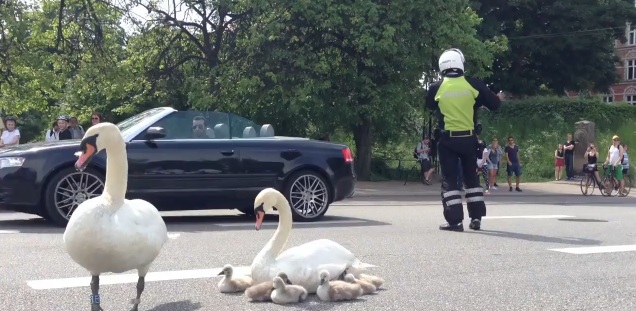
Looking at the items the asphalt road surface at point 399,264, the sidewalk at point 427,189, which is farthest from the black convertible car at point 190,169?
the sidewalk at point 427,189

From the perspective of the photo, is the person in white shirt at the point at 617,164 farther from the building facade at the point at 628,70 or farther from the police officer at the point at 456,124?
the building facade at the point at 628,70

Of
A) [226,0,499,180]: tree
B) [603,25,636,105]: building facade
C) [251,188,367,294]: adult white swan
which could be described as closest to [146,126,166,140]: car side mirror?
[251,188,367,294]: adult white swan

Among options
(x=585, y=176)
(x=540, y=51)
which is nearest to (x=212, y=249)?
(x=585, y=176)

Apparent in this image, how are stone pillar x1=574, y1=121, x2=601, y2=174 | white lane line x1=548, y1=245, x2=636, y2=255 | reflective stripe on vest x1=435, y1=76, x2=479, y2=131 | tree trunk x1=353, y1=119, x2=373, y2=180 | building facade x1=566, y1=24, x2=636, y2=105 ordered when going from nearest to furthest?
white lane line x1=548, y1=245, x2=636, y2=255
reflective stripe on vest x1=435, y1=76, x2=479, y2=131
tree trunk x1=353, y1=119, x2=373, y2=180
stone pillar x1=574, y1=121, x2=601, y2=174
building facade x1=566, y1=24, x2=636, y2=105

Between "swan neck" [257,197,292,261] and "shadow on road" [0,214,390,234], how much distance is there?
13.3ft

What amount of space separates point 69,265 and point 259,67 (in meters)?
17.0

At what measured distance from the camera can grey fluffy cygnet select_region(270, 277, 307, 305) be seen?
19.9ft

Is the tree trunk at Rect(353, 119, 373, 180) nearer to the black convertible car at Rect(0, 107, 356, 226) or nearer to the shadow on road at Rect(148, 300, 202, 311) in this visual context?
the black convertible car at Rect(0, 107, 356, 226)

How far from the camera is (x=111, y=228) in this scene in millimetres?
5211

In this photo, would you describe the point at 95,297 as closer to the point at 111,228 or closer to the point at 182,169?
the point at 111,228

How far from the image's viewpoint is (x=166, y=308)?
6004mm

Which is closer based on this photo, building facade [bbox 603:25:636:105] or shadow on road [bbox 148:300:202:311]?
shadow on road [bbox 148:300:202:311]

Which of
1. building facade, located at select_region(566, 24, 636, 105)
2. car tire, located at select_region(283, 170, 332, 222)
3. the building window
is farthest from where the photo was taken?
the building window

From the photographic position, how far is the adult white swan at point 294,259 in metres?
6.31
